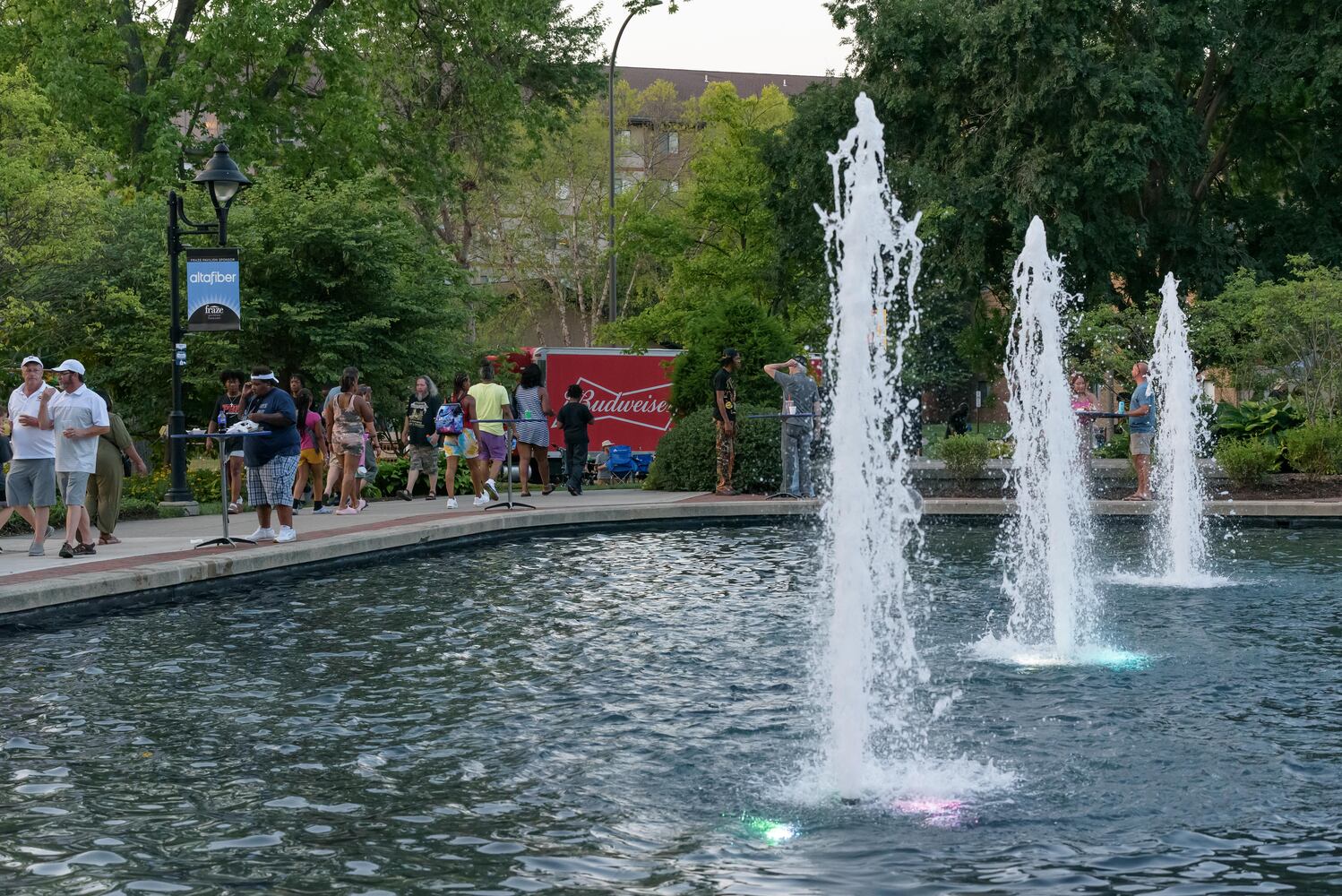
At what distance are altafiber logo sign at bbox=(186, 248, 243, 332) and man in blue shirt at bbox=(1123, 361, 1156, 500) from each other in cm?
1112

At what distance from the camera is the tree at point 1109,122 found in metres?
30.9

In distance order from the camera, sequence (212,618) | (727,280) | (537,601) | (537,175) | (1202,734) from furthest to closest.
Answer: (537,175)
(727,280)
(537,601)
(212,618)
(1202,734)

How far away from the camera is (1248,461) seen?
2044 centimetres

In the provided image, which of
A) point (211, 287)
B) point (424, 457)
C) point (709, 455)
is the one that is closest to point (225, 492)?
point (211, 287)

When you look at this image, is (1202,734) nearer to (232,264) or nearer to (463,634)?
(463,634)

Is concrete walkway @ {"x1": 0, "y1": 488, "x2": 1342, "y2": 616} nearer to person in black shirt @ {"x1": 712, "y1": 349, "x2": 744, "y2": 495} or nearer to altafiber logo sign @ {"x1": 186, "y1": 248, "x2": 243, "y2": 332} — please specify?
person in black shirt @ {"x1": 712, "y1": 349, "x2": 744, "y2": 495}

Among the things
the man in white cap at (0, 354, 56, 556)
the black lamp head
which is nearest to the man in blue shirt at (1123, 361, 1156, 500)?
the black lamp head

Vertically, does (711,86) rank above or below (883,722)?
above

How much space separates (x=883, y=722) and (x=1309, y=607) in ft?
18.0

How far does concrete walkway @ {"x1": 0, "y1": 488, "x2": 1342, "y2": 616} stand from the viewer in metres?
12.0

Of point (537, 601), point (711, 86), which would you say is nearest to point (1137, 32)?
point (711, 86)

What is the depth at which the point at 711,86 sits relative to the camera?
46969 millimetres

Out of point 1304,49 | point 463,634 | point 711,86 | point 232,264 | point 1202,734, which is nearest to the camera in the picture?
point 1202,734

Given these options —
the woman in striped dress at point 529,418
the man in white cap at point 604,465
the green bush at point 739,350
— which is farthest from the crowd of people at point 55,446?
the man in white cap at point 604,465
